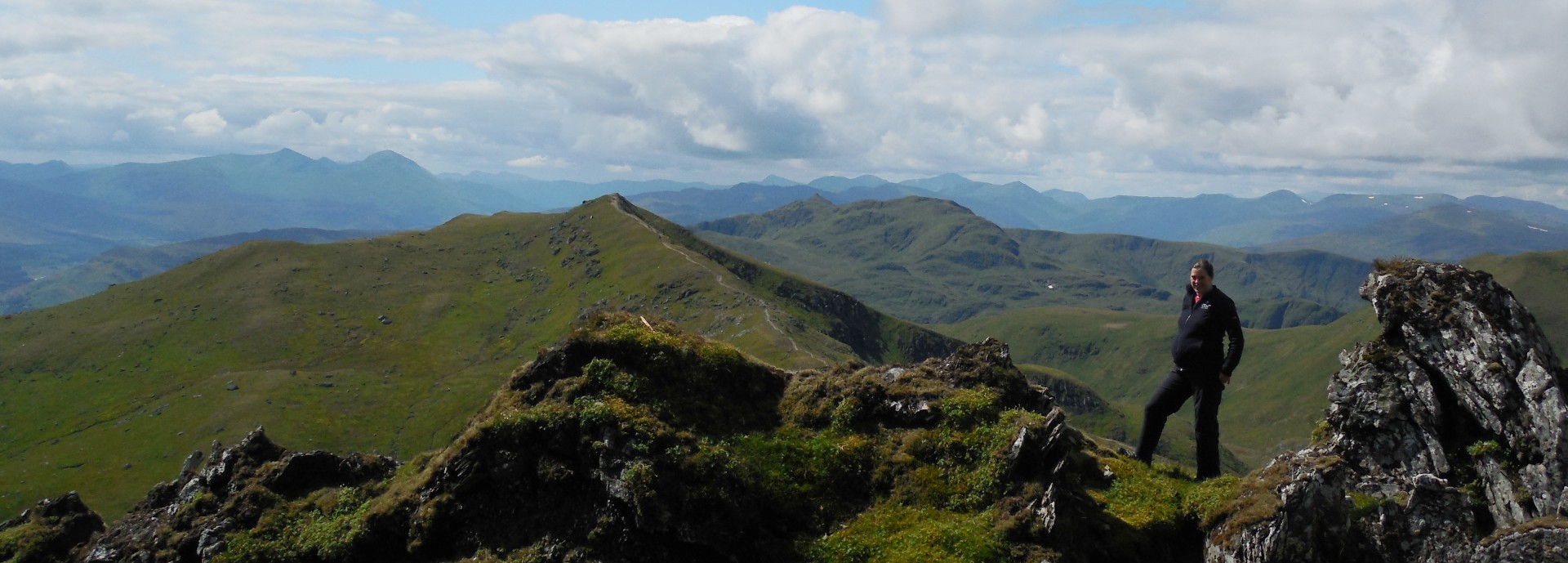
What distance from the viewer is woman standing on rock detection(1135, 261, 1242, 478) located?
A: 731 inches

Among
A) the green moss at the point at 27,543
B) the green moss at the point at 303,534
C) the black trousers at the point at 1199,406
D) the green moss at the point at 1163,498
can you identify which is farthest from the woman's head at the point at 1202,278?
the green moss at the point at 27,543

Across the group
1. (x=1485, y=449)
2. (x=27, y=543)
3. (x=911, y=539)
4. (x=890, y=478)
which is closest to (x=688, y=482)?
(x=890, y=478)

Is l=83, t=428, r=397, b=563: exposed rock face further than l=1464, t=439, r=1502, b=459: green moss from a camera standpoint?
Yes

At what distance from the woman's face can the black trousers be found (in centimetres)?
199

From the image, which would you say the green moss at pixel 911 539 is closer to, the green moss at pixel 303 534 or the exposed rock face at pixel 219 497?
the green moss at pixel 303 534

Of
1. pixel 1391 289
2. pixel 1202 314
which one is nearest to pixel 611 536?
pixel 1202 314

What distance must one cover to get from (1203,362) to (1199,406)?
1.06m

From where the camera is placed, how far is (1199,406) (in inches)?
734

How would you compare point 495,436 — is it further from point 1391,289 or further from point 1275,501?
point 1391,289

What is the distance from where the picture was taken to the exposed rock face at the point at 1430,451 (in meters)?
15.0

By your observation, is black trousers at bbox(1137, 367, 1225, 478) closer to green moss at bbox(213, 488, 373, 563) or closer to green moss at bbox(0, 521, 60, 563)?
green moss at bbox(213, 488, 373, 563)

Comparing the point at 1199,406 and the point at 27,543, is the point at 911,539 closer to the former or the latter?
the point at 1199,406

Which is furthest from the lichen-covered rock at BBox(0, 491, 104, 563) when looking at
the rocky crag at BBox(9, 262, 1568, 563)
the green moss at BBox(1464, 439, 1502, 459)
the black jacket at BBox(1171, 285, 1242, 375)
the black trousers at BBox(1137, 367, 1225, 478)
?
the green moss at BBox(1464, 439, 1502, 459)

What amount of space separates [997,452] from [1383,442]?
9.21 metres
